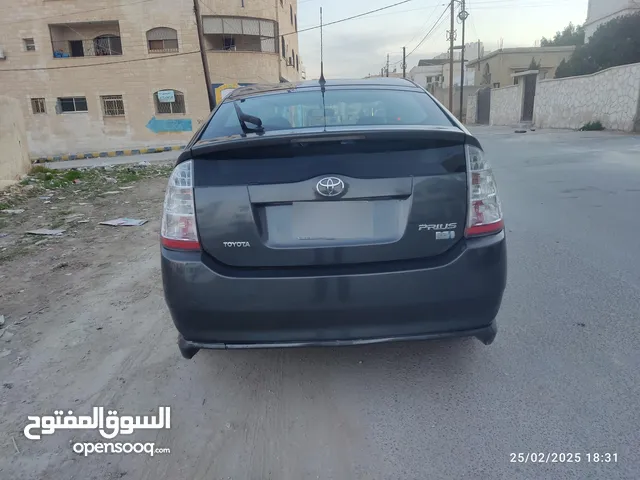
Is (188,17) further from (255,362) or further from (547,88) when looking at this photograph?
(255,362)

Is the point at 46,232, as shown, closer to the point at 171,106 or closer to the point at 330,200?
the point at 330,200

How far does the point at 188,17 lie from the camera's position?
2614 centimetres

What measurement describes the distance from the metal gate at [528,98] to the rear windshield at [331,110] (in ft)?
88.6

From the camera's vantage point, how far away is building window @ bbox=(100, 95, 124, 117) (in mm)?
27594

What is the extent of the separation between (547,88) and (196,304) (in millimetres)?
26008

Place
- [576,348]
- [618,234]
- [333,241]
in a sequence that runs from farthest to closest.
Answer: [618,234], [576,348], [333,241]

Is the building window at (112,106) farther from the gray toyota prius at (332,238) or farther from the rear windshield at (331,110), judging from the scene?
the gray toyota prius at (332,238)

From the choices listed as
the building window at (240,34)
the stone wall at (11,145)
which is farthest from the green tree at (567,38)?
the stone wall at (11,145)

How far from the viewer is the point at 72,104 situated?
27.8 m

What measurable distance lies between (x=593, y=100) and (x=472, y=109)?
18.0 metres

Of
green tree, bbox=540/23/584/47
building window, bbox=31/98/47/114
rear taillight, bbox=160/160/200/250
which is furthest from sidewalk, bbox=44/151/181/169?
green tree, bbox=540/23/584/47

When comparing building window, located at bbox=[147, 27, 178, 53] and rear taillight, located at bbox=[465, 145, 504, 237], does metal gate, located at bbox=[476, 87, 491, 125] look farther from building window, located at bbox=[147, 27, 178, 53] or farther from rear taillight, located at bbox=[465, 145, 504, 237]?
rear taillight, located at bbox=[465, 145, 504, 237]

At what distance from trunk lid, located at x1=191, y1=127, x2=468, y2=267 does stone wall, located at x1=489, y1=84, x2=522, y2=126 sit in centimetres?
2824

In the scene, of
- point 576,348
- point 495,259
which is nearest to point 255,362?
point 495,259
